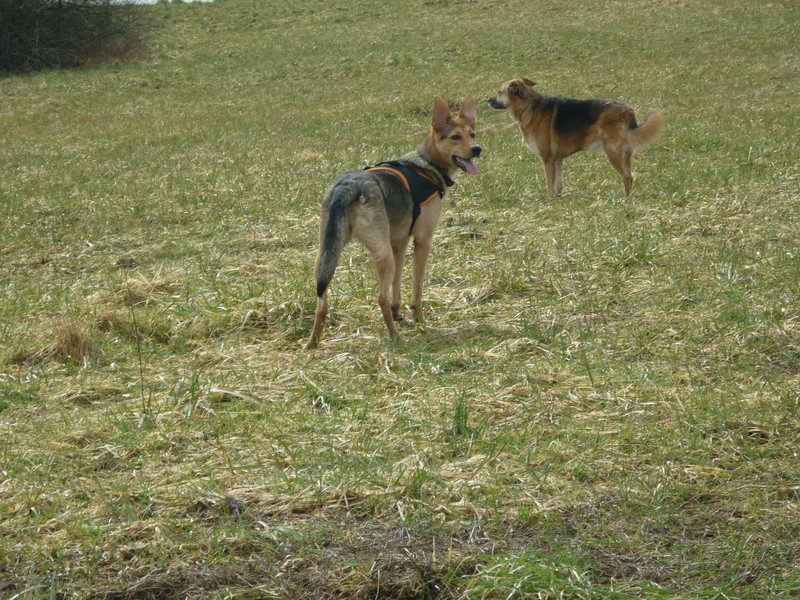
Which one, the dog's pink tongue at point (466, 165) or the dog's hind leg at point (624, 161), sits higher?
the dog's pink tongue at point (466, 165)

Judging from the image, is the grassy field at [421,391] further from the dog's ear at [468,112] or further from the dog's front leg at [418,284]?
the dog's ear at [468,112]

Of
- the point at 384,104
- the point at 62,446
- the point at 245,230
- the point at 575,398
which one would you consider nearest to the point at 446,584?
the point at 575,398

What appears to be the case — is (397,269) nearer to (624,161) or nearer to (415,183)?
(415,183)

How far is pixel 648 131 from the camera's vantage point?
10.8m

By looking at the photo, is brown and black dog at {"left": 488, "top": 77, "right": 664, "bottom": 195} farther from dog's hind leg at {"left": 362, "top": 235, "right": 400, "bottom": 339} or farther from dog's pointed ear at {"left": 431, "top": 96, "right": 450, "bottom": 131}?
dog's hind leg at {"left": 362, "top": 235, "right": 400, "bottom": 339}

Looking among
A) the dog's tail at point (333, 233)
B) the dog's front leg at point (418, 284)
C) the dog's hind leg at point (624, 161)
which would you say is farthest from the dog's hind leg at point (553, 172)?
Result: the dog's tail at point (333, 233)

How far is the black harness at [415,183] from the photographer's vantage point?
6769mm

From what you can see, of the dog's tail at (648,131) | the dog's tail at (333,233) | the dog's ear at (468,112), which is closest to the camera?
the dog's tail at (333,233)

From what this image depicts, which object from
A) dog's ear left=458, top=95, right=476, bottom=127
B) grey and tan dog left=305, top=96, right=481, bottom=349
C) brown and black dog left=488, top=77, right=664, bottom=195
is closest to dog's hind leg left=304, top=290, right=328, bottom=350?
grey and tan dog left=305, top=96, right=481, bottom=349

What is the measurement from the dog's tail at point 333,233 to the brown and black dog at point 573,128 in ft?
18.1

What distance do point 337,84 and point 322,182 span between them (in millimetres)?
13656

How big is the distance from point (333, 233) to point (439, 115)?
5.64 feet

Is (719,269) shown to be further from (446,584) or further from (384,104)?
(384,104)

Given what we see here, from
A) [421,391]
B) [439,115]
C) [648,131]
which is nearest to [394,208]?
[439,115]
